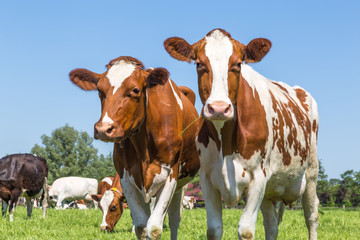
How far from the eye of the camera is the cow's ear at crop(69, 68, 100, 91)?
5.63 meters

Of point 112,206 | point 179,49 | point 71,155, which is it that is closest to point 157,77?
point 179,49

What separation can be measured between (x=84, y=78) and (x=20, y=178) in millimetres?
10574

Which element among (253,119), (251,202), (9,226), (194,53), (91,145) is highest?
(91,145)

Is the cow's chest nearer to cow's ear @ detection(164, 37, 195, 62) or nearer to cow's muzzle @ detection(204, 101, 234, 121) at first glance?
cow's muzzle @ detection(204, 101, 234, 121)

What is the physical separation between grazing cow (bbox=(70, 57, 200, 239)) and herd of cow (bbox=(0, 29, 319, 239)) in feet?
0.04

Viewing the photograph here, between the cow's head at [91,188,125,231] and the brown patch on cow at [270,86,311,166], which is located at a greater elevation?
the brown patch on cow at [270,86,311,166]

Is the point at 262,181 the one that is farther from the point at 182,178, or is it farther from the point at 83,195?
the point at 83,195

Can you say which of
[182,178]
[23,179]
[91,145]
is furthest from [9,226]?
[91,145]

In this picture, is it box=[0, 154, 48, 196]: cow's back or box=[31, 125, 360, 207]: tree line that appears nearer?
box=[0, 154, 48, 196]: cow's back

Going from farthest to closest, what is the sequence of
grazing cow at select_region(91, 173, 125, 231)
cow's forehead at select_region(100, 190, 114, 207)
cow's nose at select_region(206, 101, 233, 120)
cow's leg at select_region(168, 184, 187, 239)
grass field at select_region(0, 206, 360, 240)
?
cow's forehead at select_region(100, 190, 114, 207) → grazing cow at select_region(91, 173, 125, 231) → grass field at select_region(0, 206, 360, 240) → cow's leg at select_region(168, 184, 187, 239) → cow's nose at select_region(206, 101, 233, 120)

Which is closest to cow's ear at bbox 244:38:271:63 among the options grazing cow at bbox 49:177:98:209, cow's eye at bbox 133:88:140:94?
cow's eye at bbox 133:88:140:94

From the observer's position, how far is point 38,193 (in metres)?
16.1

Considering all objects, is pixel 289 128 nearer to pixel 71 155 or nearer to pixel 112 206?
pixel 112 206

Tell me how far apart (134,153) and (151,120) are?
18.4 inches
